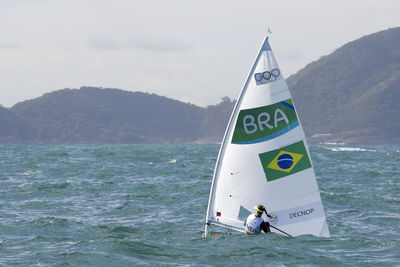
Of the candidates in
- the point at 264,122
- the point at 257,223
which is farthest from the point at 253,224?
the point at 264,122

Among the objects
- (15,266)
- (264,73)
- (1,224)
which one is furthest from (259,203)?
(1,224)

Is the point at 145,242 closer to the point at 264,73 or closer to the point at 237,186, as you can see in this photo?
the point at 237,186

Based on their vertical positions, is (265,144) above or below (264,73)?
below

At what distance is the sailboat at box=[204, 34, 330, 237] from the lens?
15.4 meters

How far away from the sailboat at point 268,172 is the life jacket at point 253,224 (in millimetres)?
166

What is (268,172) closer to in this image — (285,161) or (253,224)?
(285,161)

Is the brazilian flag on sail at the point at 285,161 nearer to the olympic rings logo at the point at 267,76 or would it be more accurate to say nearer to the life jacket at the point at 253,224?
the life jacket at the point at 253,224

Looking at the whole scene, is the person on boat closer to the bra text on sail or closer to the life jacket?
the life jacket

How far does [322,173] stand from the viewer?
40781 millimetres

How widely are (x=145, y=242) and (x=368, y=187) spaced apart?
17318mm

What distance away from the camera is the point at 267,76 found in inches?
592

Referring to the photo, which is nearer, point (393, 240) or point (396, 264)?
point (396, 264)

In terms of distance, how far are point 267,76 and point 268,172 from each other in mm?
2538

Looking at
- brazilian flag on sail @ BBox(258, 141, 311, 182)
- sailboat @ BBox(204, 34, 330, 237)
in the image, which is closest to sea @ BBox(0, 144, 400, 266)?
sailboat @ BBox(204, 34, 330, 237)
